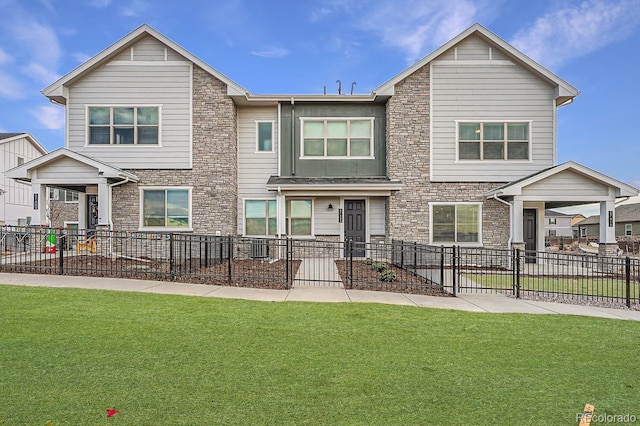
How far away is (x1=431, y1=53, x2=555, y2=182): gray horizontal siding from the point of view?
15680 millimetres

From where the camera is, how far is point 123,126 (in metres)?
15.5

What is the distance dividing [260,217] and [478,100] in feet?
35.5

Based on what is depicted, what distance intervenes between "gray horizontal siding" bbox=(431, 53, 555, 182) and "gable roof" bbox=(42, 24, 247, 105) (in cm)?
860

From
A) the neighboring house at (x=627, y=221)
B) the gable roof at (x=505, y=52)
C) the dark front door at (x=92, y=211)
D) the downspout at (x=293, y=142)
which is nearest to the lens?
the gable roof at (x=505, y=52)

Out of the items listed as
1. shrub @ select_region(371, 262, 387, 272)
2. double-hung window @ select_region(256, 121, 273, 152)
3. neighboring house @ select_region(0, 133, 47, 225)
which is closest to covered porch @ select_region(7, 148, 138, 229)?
double-hung window @ select_region(256, 121, 273, 152)

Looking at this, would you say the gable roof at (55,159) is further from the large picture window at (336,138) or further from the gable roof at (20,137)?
the gable roof at (20,137)

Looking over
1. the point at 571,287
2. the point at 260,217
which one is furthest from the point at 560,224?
the point at 260,217

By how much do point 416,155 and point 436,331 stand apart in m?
11.0

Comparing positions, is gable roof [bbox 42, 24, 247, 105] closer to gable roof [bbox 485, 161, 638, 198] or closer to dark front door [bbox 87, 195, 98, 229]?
dark front door [bbox 87, 195, 98, 229]

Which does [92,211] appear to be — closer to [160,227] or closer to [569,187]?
[160,227]

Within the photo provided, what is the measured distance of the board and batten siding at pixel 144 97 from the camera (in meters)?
15.5

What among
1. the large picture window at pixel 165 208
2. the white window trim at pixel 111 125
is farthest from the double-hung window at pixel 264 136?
the white window trim at pixel 111 125

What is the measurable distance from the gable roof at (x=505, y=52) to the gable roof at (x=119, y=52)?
6334mm

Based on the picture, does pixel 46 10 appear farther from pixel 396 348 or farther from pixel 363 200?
pixel 396 348
